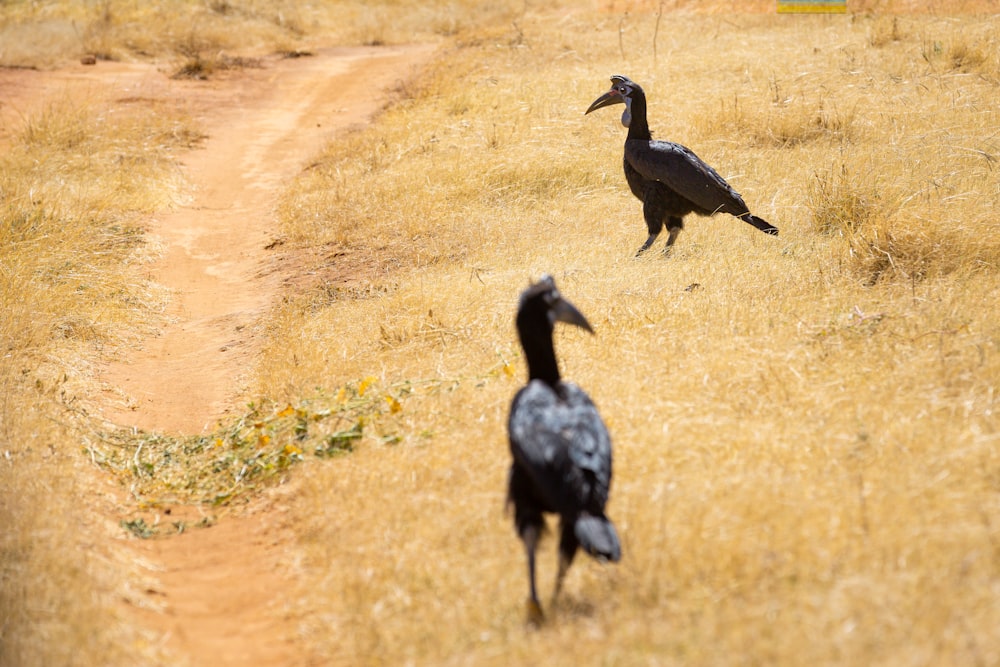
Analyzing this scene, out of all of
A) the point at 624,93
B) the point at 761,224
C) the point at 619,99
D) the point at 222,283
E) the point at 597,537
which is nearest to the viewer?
the point at 597,537

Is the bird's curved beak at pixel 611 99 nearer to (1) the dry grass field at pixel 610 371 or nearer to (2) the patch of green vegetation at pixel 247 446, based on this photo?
(1) the dry grass field at pixel 610 371

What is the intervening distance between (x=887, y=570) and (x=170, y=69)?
17914 millimetres

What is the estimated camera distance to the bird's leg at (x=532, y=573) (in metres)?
3.92

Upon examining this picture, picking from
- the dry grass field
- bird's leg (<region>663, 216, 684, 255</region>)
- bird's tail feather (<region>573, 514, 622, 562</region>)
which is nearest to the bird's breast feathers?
bird's tail feather (<region>573, 514, 622, 562</region>)

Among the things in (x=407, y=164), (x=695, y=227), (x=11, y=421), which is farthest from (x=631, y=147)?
(x=11, y=421)

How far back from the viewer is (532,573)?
3959 millimetres

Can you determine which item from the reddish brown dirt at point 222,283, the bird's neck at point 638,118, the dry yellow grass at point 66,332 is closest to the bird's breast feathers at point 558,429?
the reddish brown dirt at point 222,283

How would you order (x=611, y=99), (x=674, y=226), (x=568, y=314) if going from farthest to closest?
(x=611, y=99), (x=674, y=226), (x=568, y=314)

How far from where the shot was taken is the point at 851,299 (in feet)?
21.4

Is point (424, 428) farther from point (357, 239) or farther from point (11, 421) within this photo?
point (357, 239)

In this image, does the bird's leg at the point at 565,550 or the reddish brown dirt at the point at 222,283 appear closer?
the bird's leg at the point at 565,550

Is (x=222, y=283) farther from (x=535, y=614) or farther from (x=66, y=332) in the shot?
(x=535, y=614)

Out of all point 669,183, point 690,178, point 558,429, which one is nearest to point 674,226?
point 669,183

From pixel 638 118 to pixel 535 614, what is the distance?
5.85 m
